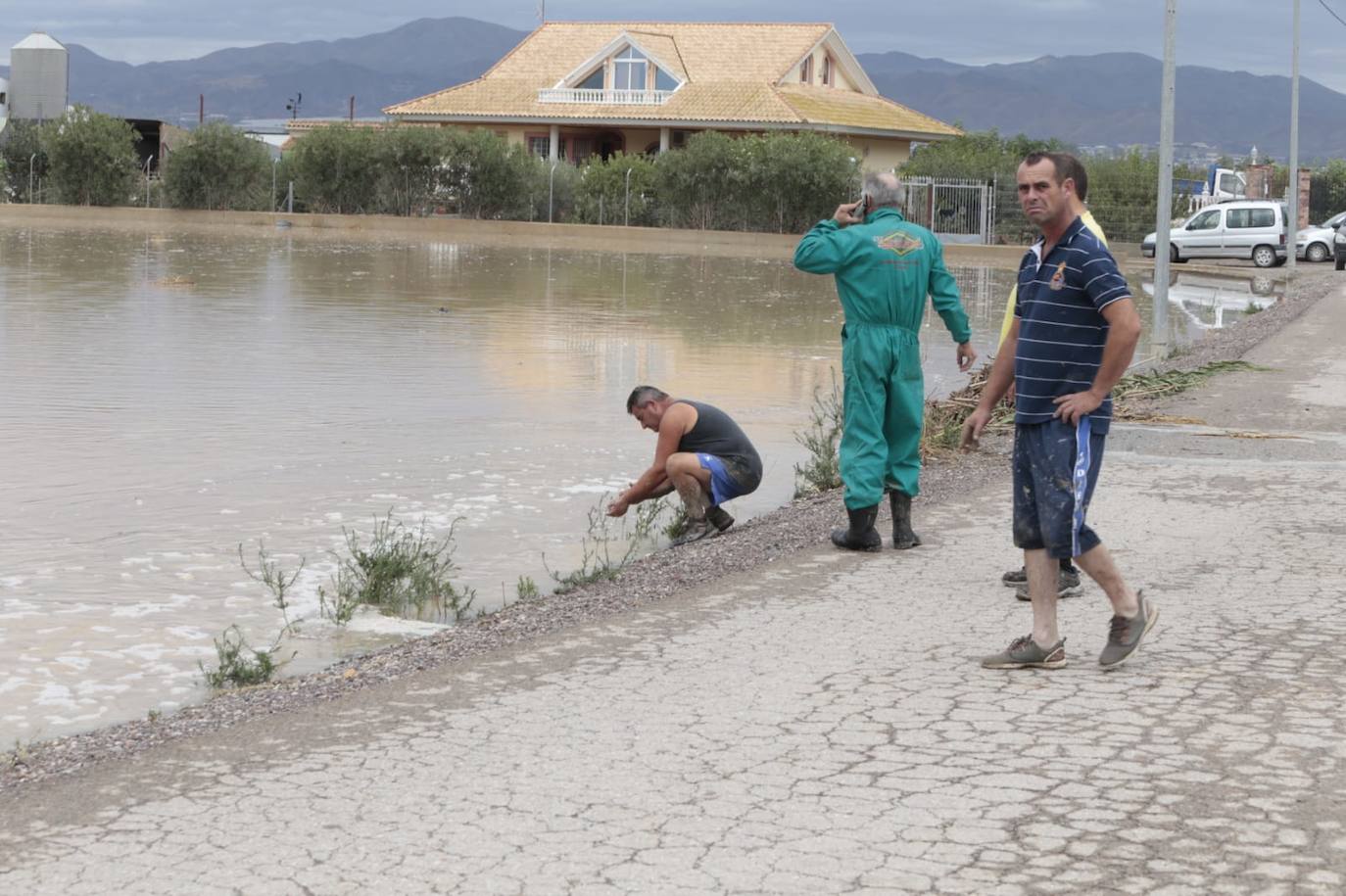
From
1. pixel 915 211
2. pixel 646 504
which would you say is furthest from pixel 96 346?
pixel 915 211

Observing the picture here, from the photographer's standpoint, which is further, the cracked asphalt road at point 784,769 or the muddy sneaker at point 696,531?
the muddy sneaker at point 696,531

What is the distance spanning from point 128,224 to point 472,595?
150ft

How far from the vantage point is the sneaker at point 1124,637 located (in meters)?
6.27

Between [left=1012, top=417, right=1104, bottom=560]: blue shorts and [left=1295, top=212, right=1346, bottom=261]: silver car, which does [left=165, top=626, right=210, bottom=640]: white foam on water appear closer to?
[left=1012, top=417, right=1104, bottom=560]: blue shorts

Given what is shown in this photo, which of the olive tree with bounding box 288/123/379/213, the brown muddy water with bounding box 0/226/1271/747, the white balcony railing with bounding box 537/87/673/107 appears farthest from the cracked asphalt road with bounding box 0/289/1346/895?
the white balcony railing with bounding box 537/87/673/107

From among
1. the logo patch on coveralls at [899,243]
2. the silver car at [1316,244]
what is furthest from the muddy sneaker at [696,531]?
the silver car at [1316,244]

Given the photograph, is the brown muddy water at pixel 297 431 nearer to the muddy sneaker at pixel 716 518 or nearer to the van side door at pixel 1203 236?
the muddy sneaker at pixel 716 518

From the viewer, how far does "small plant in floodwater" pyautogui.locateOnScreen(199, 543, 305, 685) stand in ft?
22.1

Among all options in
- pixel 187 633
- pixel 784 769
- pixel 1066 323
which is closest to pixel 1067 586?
pixel 1066 323

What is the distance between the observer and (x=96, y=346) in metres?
17.9

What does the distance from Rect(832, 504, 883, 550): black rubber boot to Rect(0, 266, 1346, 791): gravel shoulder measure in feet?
0.60

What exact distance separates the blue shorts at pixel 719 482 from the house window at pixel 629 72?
57659 millimetres

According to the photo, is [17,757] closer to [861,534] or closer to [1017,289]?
[1017,289]

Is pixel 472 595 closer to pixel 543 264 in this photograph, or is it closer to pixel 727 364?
pixel 727 364
